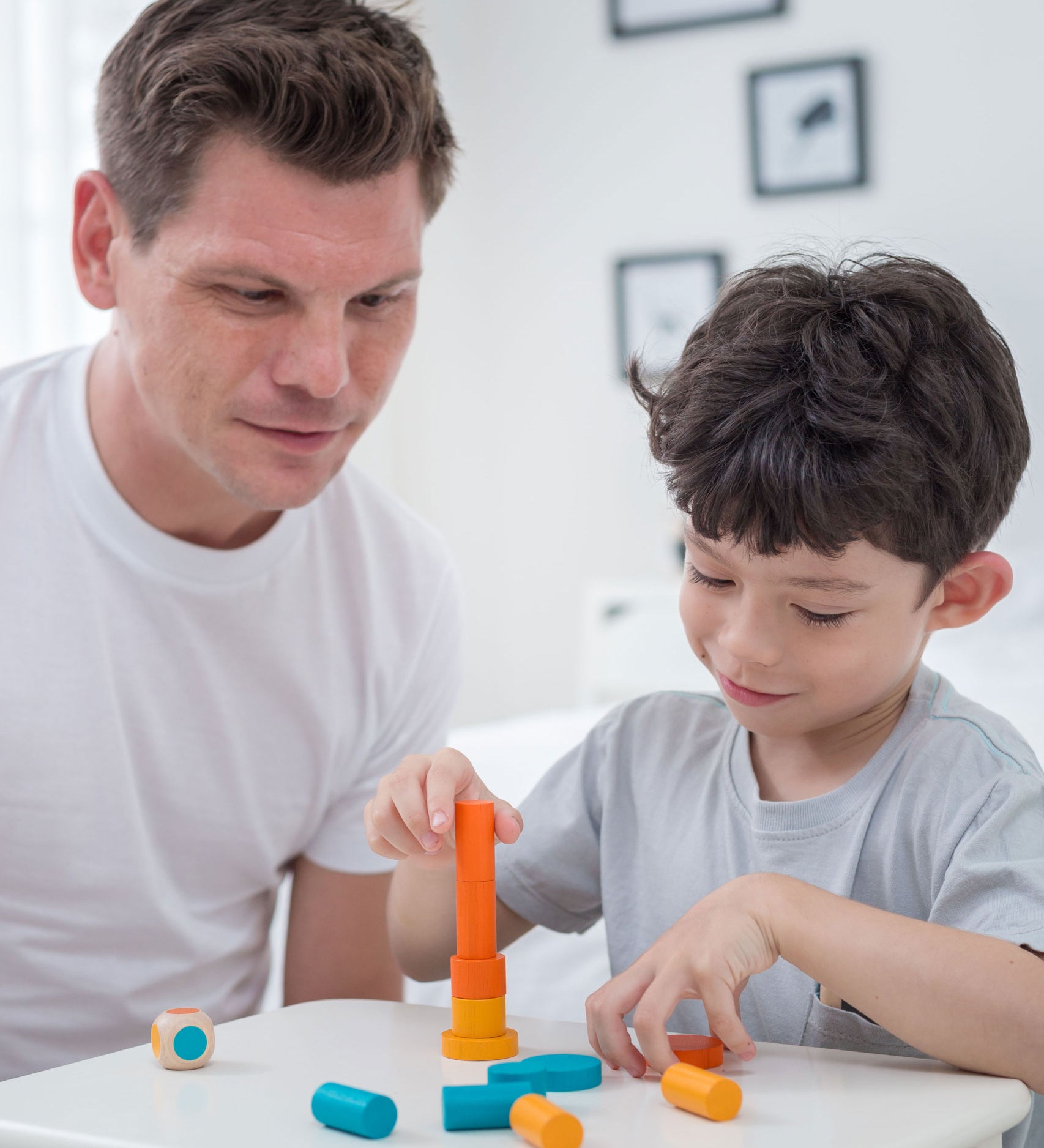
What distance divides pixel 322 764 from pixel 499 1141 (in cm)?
75

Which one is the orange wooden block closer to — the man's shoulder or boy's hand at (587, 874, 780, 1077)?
A: boy's hand at (587, 874, 780, 1077)

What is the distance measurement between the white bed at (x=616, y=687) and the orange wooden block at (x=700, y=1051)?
0.63 metres

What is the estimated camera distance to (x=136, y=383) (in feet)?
3.99

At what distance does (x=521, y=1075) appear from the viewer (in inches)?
27.0

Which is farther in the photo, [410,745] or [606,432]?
[606,432]

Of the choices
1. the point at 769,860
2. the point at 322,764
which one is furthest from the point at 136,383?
the point at 769,860

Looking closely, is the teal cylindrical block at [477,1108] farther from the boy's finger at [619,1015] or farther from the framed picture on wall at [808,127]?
the framed picture on wall at [808,127]

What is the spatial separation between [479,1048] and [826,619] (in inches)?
14.0

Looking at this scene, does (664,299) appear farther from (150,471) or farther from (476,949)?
(476,949)

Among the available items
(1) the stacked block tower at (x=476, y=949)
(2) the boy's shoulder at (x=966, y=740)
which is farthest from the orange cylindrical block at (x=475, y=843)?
(2) the boy's shoulder at (x=966, y=740)

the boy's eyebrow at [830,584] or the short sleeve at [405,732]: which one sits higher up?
the boy's eyebrow at [830,584]

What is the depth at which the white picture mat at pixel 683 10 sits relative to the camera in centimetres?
322

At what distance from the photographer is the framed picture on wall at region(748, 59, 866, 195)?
309 centimetres

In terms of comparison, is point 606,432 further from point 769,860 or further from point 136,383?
point 769,860
